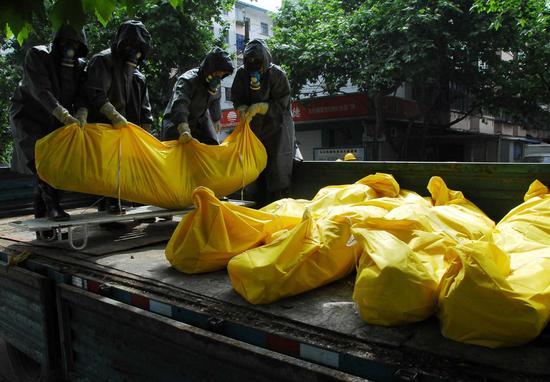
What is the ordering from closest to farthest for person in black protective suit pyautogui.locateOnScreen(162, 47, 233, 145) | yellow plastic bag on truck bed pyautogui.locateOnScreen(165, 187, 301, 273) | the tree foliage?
yellow plastic bag on truck bed pyautogui.locateOnScreen(165, 187, 301, 273) → person in black protective suit pyautogui.locateOnScreen(162, 47, 233, 145) → the tree foliage

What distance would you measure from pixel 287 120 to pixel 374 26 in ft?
29.8

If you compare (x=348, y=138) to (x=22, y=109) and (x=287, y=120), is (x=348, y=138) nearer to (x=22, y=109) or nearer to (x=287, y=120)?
(x=287, y=120)

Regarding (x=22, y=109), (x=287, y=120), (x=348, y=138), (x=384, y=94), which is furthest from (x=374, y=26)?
(x=22, y=109)

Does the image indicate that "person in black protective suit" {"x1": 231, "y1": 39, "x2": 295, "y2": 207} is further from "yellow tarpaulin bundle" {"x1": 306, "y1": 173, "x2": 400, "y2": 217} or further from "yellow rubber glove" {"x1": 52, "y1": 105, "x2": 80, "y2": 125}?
"yellow rubber glove" {"x1": 52, "y1": 105, "x2": 80, "y2": 125}

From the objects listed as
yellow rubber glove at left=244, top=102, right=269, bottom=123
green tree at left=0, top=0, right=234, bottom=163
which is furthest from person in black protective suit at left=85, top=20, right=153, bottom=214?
green tree at left=0, top=0, right=234, bottom=163

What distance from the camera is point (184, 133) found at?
11.2 feet

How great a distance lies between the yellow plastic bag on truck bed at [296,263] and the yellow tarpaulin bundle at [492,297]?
54cm

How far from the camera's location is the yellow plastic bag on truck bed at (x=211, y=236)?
223 cm

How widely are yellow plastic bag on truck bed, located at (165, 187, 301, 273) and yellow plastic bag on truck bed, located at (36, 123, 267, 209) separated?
0.97 m

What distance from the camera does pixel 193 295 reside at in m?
1.93

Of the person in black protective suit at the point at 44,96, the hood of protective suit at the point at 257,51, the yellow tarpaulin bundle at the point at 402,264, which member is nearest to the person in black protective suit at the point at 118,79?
the person in black protective suit at the point at 44,96

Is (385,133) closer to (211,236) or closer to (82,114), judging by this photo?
(82,114)

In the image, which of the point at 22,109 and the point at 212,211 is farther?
the point at 22,109

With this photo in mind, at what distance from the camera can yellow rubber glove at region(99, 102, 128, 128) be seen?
A: 3.17 m
